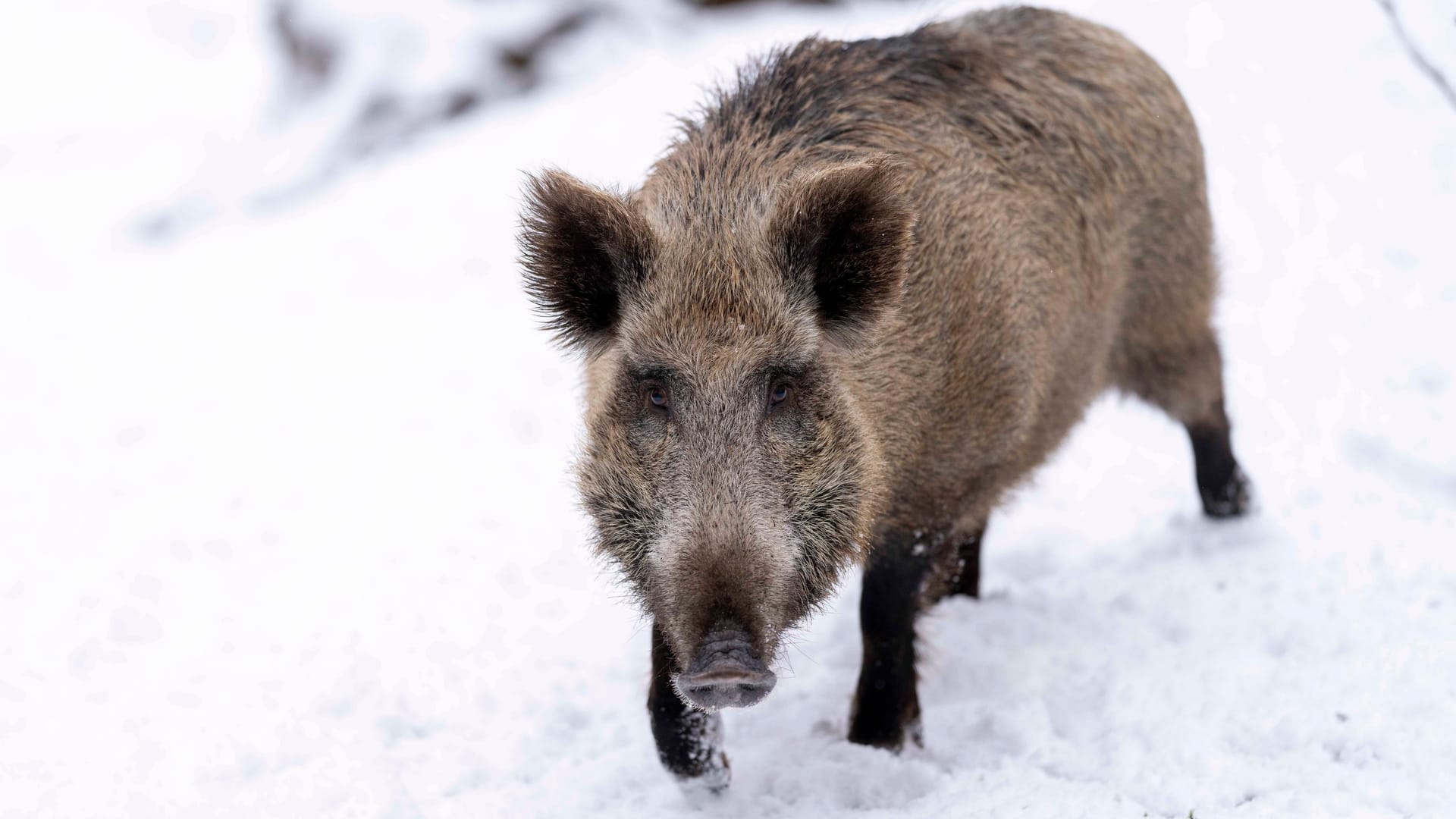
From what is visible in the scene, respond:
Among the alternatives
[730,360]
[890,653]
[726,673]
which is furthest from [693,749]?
[730,360]

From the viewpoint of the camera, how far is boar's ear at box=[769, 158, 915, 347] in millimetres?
3559

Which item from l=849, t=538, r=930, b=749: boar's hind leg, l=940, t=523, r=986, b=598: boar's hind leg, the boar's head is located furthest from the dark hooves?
the boar's head

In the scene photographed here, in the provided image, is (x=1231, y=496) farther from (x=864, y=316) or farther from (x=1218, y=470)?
(x=864, y=316)

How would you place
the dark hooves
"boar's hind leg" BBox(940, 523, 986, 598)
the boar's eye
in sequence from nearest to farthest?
the boar's eye
"boar's hind leg" BBox(940, 523, 986, 598)
the dark hooves

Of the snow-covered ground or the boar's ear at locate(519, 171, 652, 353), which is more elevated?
the boar's ear at locate(519, 171, 652, 353)

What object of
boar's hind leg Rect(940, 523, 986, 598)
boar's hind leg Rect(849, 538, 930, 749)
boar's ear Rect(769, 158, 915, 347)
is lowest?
boar's hind leg Rect(940, 523, 986, 598)

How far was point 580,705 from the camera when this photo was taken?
5039 millimetres

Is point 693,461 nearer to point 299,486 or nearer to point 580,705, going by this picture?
point 580,705

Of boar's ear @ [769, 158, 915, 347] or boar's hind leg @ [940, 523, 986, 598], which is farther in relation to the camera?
boar's hind leg @ [940, 523, 986, 598]

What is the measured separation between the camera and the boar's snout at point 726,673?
301 centimetres

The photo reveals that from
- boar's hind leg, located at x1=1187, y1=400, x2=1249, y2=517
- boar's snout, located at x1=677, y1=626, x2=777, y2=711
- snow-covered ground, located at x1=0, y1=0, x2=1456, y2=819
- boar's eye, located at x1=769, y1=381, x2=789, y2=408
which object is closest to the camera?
boar's snout, located at x1=677, y1=626, x2=777, y2=711

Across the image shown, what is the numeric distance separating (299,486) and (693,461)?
4079 mm

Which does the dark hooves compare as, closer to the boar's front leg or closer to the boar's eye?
→ the boar's front leg

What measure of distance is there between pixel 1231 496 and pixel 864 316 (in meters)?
3.24
